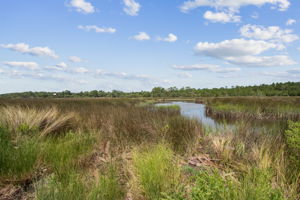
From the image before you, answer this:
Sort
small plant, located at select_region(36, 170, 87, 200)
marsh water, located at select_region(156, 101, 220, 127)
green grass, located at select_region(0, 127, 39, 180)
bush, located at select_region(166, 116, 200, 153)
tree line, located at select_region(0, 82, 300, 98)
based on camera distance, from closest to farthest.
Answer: small plant, located at select_region(36, 170, 87, 200)
green grass, located at select_region(0, 127, 39, 180)
bush, located at select_region(166, 116, 200, 153)
marsh water, located at select_region(156, 101, 220, 127)
tree line, located at select_region(0, 82, 300, 98)

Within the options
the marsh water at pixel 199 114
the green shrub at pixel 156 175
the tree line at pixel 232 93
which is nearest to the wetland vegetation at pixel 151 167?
the green shrub at pixel 156 175

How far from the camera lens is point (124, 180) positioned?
3.09 meters

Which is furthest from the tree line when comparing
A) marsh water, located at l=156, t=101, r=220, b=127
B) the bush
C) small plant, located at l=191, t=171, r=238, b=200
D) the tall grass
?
small plant, located at l=191, t=171, r=238, b=200

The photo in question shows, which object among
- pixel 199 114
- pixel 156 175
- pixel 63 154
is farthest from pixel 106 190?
pixel 199 114

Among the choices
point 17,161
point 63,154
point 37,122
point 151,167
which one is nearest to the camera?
point 151,167

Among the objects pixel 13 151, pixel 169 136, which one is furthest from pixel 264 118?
pixel 13 151

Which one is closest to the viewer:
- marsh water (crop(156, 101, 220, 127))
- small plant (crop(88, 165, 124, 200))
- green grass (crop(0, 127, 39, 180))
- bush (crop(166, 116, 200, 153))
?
small plant (crop(88, 165, 124, 200))

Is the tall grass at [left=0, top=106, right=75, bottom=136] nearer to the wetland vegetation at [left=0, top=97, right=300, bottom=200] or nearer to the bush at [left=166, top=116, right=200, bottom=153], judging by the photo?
the wetland vegetation at [left=0, top=97, right=300, bottom=200]

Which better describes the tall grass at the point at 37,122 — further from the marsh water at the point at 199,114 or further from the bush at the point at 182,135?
the marsh water at the point at 199,114

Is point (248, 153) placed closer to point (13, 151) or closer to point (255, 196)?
point (255, 196)

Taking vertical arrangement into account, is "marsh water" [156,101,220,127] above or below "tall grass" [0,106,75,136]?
below

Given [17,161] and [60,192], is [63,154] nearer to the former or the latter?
[17,161]

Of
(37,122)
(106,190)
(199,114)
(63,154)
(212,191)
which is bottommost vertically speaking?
(199,114)

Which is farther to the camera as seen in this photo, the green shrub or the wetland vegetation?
the green shrub
